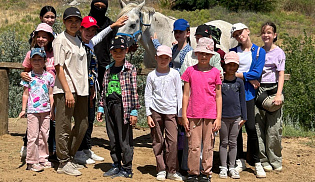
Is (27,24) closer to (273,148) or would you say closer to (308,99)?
(308,99)

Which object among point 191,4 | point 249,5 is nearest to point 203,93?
point 249,5

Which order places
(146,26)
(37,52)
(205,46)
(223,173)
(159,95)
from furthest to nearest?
(146,26) → (223,173) → (37,52) → (159,95) → (205,46)

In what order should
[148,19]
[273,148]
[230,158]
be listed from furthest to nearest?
[148,19] < [273,148] < [230,158]

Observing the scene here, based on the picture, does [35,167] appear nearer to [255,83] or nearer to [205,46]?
[205,46]

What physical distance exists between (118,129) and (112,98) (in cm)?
38

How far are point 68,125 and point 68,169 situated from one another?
1.81ft

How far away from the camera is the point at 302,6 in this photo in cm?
3497

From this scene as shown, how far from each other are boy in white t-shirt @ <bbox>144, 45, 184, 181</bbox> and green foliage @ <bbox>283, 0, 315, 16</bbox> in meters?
32.4

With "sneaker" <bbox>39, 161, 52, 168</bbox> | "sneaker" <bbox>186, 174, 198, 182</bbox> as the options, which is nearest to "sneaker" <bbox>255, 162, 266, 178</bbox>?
"sneaker" <bbox>186, 174, 198, 182</bbox>

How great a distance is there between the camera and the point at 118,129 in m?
4.56

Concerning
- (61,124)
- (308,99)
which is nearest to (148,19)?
(61,124)

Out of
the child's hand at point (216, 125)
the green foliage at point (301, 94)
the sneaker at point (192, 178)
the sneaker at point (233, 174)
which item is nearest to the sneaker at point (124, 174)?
the sneaker at point (192, 178)

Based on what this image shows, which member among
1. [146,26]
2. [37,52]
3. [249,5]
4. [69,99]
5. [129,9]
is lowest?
[69,99]

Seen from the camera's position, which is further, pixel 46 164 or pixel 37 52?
pixel 46 164
